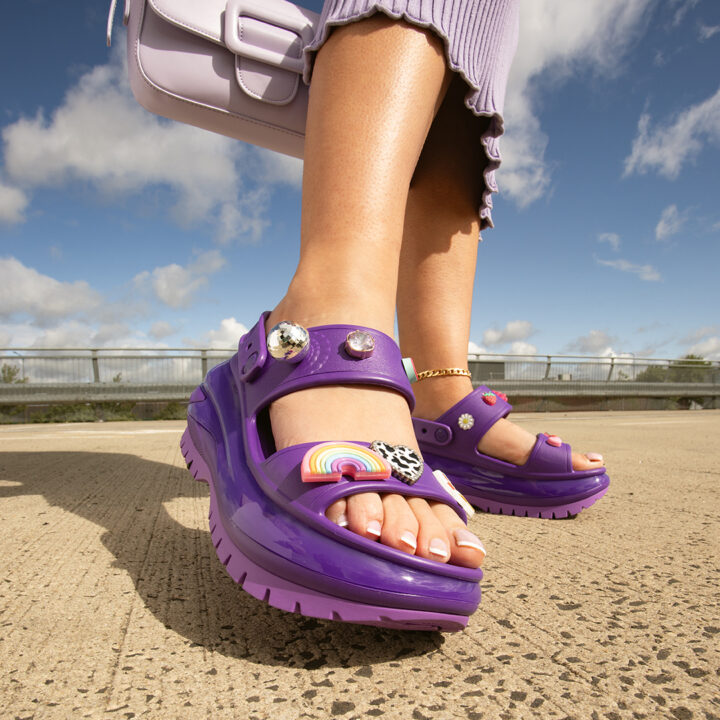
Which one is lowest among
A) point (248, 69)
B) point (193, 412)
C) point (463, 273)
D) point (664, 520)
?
point (664, 520)

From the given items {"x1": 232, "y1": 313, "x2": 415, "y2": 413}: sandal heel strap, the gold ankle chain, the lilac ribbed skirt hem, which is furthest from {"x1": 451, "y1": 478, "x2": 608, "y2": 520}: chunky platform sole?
the lilac ribbed skirt hem

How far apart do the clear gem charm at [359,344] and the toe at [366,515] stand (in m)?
0.22

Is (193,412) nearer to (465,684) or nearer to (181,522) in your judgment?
(181,522)

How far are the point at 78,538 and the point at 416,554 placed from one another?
68 cm

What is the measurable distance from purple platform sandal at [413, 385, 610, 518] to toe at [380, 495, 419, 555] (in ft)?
2.19

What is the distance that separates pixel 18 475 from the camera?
5.42 ft

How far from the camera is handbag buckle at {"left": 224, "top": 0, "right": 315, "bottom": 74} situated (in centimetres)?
111

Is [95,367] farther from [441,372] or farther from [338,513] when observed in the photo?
[338,513]

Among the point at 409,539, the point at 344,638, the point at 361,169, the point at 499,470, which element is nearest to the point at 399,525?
the point at 409,539

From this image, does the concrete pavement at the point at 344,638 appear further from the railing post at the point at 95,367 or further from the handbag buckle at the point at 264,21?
the railing post at the point at 95,367

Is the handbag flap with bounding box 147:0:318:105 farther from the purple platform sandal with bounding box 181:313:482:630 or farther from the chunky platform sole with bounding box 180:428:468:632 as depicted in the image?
the chunky platform sole with bounding box 180:428:468:632

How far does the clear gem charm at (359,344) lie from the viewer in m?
0.77

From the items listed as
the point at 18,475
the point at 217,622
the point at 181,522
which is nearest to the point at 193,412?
the point at 181,522

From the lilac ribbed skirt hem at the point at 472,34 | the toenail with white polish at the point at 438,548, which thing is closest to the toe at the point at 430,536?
the toenail with white polish at the point at 438,548
